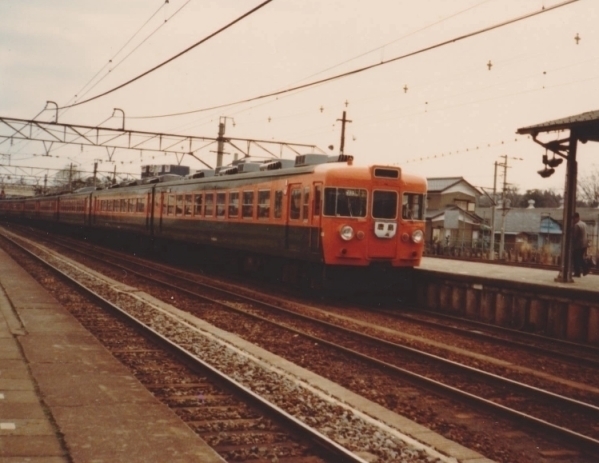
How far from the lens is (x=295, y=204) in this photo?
1620cm

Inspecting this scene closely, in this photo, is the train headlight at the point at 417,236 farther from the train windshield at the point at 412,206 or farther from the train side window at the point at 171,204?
the train side window at the point at 171,204

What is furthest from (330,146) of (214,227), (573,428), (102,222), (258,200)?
(573,428)

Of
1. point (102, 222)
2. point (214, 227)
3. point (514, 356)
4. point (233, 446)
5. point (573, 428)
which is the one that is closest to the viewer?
point (233, 446)

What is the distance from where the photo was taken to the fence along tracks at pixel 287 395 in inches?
228

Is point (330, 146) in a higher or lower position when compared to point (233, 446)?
higher

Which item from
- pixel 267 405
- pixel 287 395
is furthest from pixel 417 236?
pixel 267 405

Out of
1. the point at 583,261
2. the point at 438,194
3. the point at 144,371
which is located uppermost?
the point at 438,194

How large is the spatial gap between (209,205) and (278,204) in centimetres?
531

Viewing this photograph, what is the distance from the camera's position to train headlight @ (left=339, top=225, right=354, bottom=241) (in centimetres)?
1509

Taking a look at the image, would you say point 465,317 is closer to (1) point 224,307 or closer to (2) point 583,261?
(2) point 583,261

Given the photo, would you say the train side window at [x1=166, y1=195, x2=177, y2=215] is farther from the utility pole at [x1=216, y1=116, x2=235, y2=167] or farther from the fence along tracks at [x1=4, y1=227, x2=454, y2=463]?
the fence along tracks at [x1=4, y1=227, x2=454, y2=463]

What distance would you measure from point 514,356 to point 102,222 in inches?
1170

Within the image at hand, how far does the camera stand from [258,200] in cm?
1822

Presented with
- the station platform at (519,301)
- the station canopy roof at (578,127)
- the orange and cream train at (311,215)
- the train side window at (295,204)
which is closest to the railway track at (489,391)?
the orange and cream train at (311,215)
